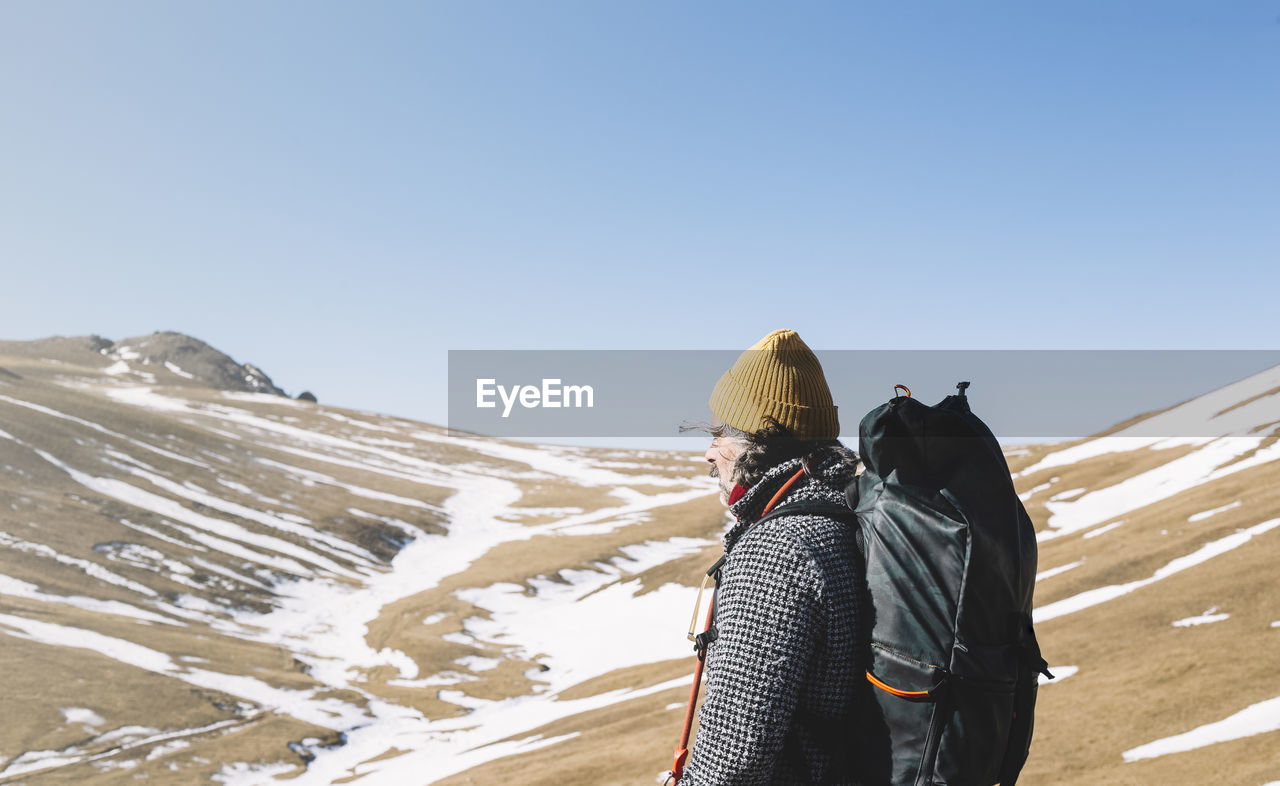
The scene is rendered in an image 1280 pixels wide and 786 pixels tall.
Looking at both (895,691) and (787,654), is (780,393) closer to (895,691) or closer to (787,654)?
(787,654)

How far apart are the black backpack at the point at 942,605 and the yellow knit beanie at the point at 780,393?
522 millimetres

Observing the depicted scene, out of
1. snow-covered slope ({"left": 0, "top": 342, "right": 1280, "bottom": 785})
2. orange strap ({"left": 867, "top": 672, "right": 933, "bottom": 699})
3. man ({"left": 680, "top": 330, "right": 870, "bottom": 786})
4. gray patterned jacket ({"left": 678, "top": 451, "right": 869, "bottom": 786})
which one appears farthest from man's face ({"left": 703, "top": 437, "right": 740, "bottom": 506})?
snow-covered slope ({"left": 0, "top": 342, "right": 1280, "bottom": 785})

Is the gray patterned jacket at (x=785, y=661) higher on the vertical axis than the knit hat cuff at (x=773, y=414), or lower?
lower

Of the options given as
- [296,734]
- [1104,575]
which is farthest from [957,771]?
[296,734]

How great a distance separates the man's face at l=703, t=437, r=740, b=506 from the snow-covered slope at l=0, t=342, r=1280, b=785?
43.9 feet

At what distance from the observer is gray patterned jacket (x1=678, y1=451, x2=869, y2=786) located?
362cm

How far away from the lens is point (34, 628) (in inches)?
1741

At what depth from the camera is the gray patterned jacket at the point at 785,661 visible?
11.9ft

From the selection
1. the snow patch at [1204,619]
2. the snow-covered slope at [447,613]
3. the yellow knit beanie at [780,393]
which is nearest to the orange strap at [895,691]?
the yellow knit beanie at [780,393]

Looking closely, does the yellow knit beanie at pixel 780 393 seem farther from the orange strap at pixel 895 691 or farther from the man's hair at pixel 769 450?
the orange strap at pixel 895 691

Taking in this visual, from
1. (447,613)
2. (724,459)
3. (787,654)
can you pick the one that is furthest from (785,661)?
(447,613)

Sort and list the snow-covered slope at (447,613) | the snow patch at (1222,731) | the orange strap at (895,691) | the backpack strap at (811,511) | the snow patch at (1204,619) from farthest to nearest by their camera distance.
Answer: the snow patch at (1204,619)
the snow-covered slope at (447,613)
the snow patch at (1222,731)
the backpack strap at (811,511)
the orange strap at (895,691)

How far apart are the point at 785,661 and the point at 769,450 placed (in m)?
1.17

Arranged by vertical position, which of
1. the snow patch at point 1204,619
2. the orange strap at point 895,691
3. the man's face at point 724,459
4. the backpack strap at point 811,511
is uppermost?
the man's face at point 724,459
